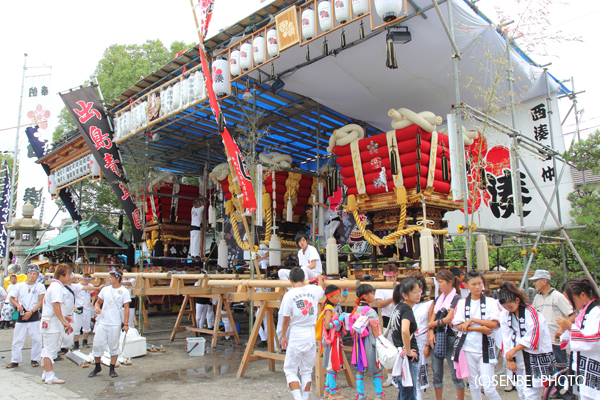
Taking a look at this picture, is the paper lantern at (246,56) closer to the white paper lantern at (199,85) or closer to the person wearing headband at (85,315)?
the white paper lantern at (199,85)

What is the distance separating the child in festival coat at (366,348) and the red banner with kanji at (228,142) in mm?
4508

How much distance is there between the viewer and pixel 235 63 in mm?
8992

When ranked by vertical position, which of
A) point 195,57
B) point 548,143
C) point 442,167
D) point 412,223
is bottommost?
point 412,223

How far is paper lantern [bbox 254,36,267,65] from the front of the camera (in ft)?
27.7

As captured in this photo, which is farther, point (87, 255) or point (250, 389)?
point (87, 255)

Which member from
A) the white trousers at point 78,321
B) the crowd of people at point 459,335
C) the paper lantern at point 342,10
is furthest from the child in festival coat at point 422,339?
the white trousers at point 78,321

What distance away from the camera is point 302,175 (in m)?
12.6

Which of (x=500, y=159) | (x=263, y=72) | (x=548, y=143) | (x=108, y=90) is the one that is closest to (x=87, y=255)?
(x=108, y=90)

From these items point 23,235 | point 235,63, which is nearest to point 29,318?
point 235,63

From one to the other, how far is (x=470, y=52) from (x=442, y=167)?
8.13 feet

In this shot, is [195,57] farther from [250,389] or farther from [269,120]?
[250,389]

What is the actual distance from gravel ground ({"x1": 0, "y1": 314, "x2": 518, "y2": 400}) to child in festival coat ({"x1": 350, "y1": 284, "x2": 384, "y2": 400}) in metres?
1.05

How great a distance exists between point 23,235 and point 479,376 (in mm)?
16936

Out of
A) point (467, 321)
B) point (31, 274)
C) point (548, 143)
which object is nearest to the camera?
point (467, 321)
